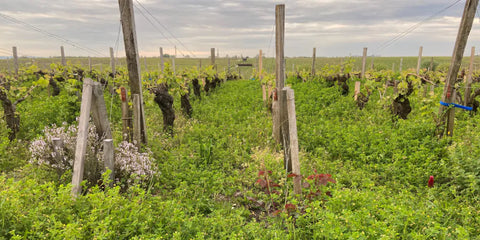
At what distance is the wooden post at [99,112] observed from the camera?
476 centimetres

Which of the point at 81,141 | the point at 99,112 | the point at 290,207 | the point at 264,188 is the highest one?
the point at 99,112

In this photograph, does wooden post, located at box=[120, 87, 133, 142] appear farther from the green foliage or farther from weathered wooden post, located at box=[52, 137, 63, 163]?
weathered wooden post, located at box=[52, 137, 63, 163]

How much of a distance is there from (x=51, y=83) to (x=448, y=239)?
17.8 meters

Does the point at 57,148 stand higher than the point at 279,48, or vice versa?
the point at 279,48

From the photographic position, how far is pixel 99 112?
4.89 m

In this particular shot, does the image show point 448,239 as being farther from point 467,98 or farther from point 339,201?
point 467,98

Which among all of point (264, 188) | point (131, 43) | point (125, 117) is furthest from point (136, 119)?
point (264, 188)

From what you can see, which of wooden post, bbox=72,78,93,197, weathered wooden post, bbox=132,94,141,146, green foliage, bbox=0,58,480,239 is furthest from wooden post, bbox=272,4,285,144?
wooden post, bbox=72,78,93,197

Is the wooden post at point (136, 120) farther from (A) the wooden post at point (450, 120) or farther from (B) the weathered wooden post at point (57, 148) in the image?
(A) the wooden post at point (450, 120)

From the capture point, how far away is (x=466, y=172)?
5.02 meters

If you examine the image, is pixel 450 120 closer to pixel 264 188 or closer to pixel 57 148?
pixel 264 188

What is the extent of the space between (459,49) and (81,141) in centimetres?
833

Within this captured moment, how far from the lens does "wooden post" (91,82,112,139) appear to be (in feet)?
15.6

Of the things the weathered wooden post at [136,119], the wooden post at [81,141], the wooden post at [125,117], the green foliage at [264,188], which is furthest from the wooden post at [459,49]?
the wooden post at [81,141]
